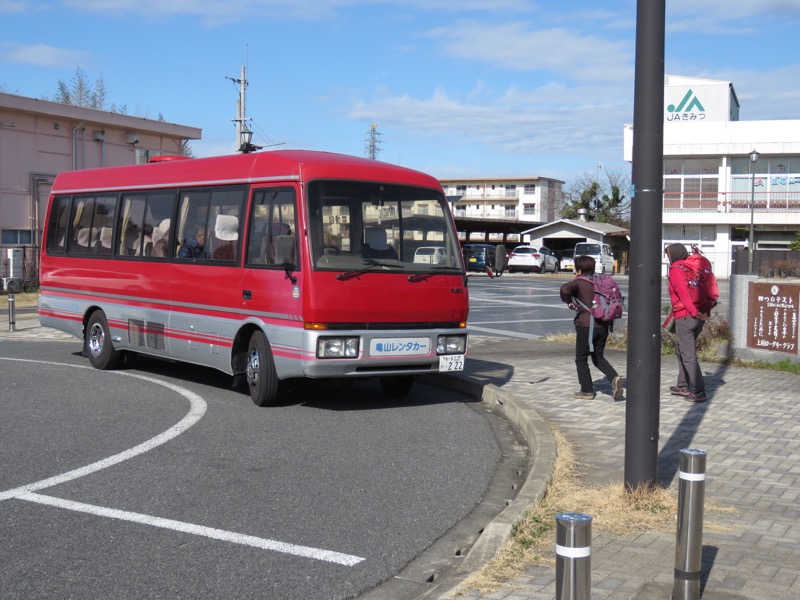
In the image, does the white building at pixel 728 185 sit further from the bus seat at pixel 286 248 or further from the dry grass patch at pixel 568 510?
the dry grass patch at pixel 568 510

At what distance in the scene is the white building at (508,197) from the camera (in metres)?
108

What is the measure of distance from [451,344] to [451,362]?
0.21 meters

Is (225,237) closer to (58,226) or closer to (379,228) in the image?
(379,228)

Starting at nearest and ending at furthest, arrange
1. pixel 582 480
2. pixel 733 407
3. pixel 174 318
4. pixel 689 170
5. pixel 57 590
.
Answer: pixel 57 590
pixel 582 480
pixel 733 407
pixel 174 318
pixel 689 170

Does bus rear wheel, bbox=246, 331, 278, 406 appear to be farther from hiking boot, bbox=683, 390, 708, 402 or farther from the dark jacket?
hiking boot, bbox=683, 390, 708, 402

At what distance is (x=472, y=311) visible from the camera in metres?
25.2

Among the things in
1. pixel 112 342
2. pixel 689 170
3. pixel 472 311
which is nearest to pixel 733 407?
pixel 112 342

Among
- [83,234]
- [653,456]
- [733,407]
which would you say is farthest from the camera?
[83,234]

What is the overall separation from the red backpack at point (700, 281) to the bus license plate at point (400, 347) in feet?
9.52

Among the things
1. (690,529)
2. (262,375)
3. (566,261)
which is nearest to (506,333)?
(262,375)

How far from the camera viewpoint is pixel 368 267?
32.2 feet

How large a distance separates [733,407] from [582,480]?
3825 millimetres

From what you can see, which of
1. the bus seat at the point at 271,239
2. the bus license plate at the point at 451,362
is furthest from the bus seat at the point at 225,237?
the bus license plate at the point at 451,362

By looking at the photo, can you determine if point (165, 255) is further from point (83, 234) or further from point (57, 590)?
point (57, 590)
